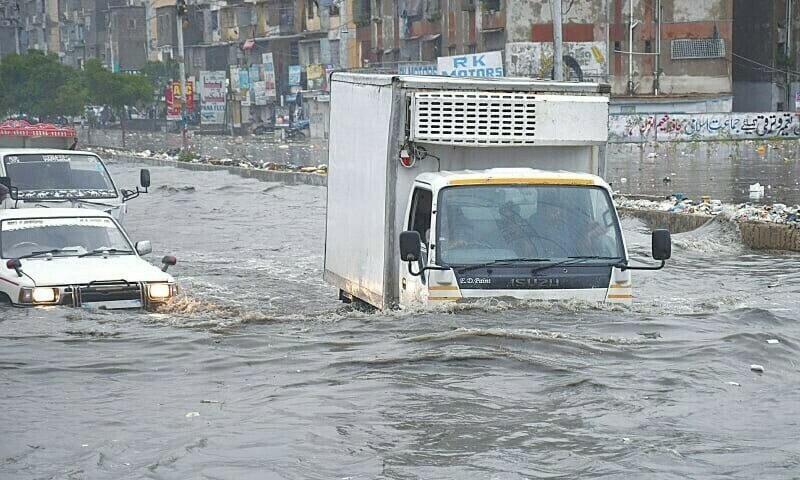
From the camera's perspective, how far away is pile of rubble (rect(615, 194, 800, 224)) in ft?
66.7

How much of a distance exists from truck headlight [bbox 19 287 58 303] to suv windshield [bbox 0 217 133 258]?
3.68 ft

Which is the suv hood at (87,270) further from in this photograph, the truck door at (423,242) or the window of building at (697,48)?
the window of building at (697,48)

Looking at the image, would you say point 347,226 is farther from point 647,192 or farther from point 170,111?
point 170,111

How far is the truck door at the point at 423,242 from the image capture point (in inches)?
407

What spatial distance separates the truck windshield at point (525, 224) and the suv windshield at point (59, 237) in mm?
4735

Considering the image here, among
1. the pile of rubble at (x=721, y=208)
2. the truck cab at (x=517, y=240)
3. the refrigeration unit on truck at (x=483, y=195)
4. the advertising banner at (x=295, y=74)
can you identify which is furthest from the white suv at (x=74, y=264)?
the advertising banner at (x=295, y=74)

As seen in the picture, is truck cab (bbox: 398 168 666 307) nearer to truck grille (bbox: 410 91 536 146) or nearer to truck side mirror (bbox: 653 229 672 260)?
truck side mirror (bbox: 653 229 672 260)

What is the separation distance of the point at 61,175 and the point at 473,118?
11348mm

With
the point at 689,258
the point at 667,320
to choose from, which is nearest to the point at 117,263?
→ the point at 667,320

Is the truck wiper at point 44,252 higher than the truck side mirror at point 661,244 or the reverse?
the reverse

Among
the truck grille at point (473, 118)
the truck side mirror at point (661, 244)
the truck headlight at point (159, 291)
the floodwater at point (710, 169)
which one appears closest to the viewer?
the truck side mirror at point (661, 244)

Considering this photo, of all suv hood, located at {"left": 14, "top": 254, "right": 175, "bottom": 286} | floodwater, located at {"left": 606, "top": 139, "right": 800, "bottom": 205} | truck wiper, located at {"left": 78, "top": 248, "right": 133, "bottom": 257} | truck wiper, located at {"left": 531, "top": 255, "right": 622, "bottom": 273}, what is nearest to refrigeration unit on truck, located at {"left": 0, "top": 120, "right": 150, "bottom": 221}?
truck wiper, located at {"left": 78, "top": 248, "right": 133, "bottom": 257}

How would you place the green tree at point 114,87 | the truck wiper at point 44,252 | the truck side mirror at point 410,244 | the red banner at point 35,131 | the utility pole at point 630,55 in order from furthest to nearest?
the green tree at point 114,87 → the utility pole at point 630,55 → the red banner at point 35,131 → the truck wiper at point 44,252 → the truck side mirror at point 410,244

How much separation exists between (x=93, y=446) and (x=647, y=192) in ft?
74.2
